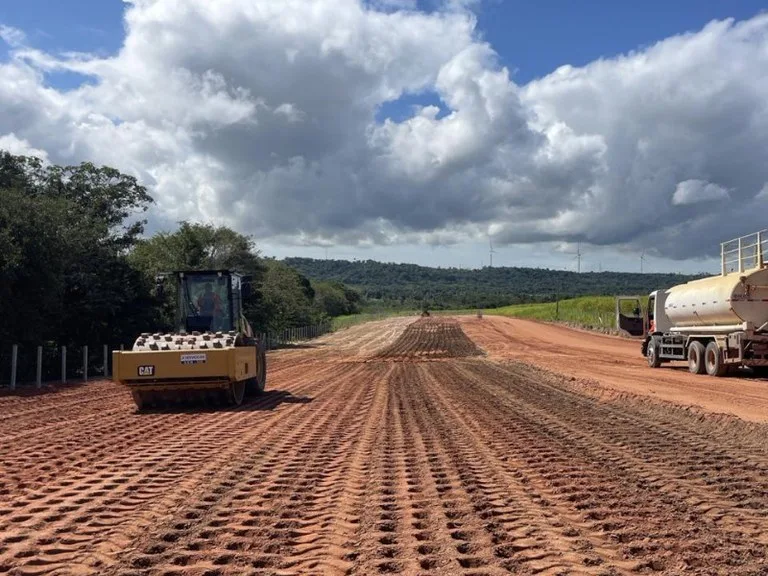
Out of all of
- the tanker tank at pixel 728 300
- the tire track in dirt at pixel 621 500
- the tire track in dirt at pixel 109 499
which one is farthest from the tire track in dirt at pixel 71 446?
the tanker tank at pixel 728 300

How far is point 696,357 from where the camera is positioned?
25.4m

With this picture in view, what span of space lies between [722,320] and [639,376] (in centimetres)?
292

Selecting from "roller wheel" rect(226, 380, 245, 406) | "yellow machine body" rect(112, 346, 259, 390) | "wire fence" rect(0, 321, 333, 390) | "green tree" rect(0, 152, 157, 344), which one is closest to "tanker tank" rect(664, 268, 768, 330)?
"wire fence" rect(0, 321, 333, 390)

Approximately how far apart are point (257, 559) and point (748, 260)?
21.5m

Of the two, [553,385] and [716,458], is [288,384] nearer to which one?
[553,385]

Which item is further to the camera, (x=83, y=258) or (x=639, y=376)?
(x=83, y=258)

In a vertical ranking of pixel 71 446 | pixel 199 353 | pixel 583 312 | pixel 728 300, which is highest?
pixel 583 312

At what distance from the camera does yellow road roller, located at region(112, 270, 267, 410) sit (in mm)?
14367

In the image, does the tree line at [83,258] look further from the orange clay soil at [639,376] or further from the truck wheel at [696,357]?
A: the truck wheel at [696,357]

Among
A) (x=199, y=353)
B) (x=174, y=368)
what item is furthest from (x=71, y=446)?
(x=199, y=353)

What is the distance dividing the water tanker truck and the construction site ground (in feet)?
23.8

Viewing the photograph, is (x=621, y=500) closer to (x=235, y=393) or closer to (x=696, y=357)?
(x=235, y=393)

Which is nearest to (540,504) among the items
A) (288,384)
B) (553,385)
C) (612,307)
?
(553,385)

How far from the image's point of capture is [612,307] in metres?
82.1
